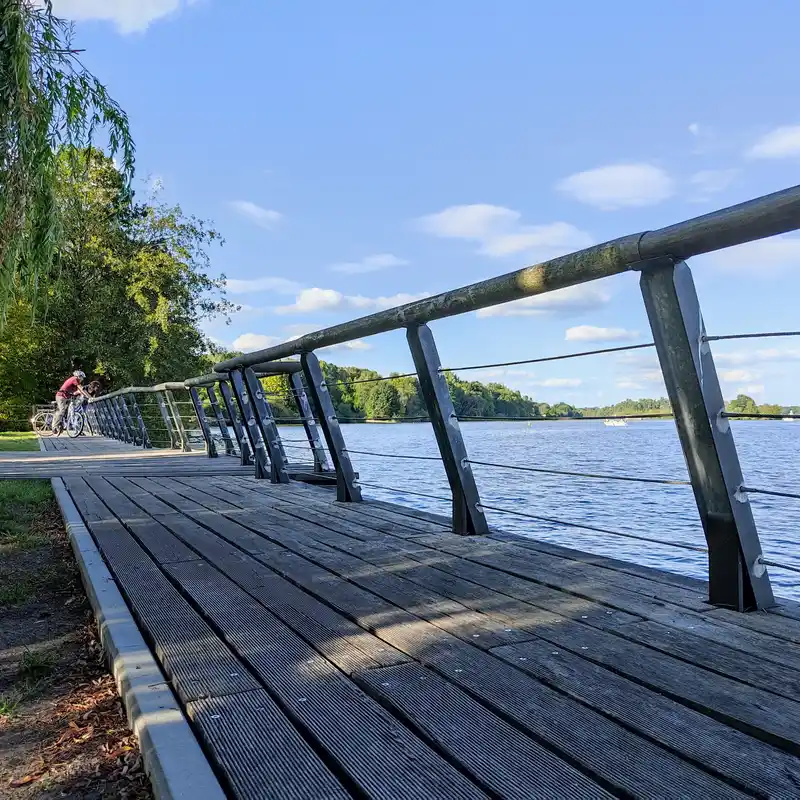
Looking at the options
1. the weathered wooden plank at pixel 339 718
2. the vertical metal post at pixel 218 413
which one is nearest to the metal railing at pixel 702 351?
the weathered wooden plank at pixel 339 718

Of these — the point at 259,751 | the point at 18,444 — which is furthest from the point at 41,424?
the point at 259,751

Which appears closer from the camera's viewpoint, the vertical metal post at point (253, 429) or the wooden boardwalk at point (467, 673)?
the wooden boardwalk at point (467, 673)

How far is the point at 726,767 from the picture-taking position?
128 cm

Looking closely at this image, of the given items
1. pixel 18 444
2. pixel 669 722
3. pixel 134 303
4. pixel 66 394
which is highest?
pixel 134 303

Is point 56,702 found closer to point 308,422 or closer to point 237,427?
point 308,422

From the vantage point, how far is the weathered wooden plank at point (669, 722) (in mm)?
1254

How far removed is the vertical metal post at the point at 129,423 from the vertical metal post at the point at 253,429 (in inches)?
333

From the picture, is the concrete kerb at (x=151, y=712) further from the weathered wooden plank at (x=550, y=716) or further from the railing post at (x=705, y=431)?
the railing post at (x=705, y=431)

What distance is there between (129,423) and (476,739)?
48.9 feet

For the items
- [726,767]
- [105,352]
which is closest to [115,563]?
[726,767]

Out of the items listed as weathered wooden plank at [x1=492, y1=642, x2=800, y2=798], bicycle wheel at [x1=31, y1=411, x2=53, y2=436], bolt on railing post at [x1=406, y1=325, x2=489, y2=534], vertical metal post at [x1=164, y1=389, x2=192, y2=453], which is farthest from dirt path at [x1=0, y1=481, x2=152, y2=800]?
bicycle wheel at [x1=31, y1=411, x2=53, y2=436]

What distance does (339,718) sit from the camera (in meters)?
1.52

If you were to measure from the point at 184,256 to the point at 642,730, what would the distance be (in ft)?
110

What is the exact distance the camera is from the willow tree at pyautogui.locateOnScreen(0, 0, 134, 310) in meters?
3.45
